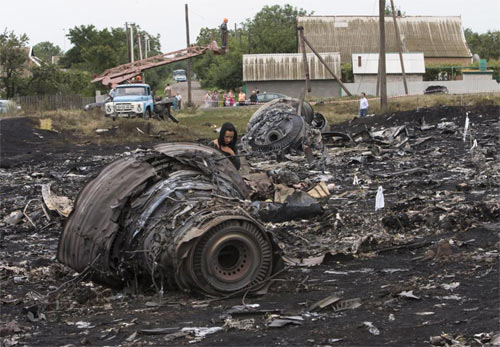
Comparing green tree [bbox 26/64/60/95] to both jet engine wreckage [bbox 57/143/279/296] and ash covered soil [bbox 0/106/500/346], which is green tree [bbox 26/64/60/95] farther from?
jet engine wreckage [bbox 57/143/279/296]

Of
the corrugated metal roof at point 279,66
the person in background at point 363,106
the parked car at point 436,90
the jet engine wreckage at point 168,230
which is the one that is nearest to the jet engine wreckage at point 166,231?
the jet engine wreckage at point 168,230

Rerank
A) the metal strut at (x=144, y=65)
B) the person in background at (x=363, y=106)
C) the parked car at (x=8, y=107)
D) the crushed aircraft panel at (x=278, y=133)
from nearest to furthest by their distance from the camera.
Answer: the crushed aircraft panel at (x=278, y=133) < the person in background at (x=363, y=106) < the parked car at (x=8, y=107) < the metal strut at (x=144, y=65)

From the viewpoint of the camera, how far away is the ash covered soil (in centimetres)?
526

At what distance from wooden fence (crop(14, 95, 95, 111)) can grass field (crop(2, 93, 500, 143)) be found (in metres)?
5.48

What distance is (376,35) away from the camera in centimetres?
6638

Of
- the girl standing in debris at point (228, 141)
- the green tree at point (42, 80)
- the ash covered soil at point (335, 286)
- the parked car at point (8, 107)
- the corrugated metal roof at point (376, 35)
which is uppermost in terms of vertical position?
the corrugated metal roof at point (376, 35)

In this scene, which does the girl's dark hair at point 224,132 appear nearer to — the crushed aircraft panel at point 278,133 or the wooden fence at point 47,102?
the crushed aircraft panel at point 278,133

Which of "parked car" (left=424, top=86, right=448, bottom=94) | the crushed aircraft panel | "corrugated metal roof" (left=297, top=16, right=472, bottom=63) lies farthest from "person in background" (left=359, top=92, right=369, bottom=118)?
"corrugated metal roof" (left=297, top=16, right=472, bottom=63)

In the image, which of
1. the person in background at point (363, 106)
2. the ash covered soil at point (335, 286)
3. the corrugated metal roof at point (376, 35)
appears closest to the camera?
the ash covered soil at point (335, 286)

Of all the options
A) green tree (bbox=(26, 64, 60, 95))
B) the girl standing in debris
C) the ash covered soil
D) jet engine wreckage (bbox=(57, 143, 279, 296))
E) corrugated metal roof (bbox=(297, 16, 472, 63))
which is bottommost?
the ash covered soil

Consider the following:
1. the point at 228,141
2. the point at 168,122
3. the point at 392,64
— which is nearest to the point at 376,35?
the point at 392,64

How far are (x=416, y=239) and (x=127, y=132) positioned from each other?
22864 mm

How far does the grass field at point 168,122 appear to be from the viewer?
97.4 ft

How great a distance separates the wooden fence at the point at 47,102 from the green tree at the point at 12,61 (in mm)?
3083
